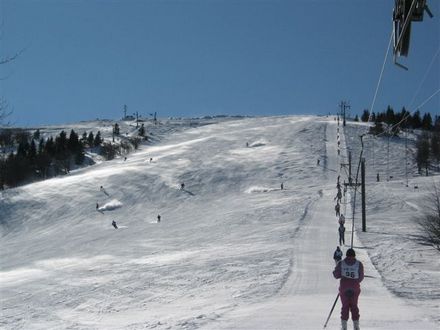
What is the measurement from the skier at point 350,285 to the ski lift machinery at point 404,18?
16.6ft

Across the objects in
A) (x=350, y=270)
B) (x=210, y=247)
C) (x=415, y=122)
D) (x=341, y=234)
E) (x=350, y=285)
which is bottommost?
(x=210, y=247)

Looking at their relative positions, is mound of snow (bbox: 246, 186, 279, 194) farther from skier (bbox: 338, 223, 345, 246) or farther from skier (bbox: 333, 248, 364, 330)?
skier (bbox: 333, 248, 364, 330)

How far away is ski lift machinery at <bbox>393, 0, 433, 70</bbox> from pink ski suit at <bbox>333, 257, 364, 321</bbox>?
5059 mm

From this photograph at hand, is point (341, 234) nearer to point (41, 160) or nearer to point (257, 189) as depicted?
point (257, 189)

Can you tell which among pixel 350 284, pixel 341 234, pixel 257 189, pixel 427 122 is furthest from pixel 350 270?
pixel 427 122

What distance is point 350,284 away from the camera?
11883mm

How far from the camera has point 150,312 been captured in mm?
19766

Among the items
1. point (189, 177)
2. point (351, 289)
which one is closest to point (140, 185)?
point (189, 177)

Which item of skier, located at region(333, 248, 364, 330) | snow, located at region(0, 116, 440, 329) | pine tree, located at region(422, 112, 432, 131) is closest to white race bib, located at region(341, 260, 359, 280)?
skier, located at region(333, 248, 364, 330)

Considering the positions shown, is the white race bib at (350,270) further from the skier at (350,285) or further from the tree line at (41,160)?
the tree line at (41,160)

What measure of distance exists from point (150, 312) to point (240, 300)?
3.10m

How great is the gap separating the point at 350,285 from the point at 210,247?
993 inches

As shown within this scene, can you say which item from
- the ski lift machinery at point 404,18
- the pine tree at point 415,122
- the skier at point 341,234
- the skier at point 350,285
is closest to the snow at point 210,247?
the skier at point 341,234

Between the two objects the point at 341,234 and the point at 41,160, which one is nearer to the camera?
the point at 341,234
